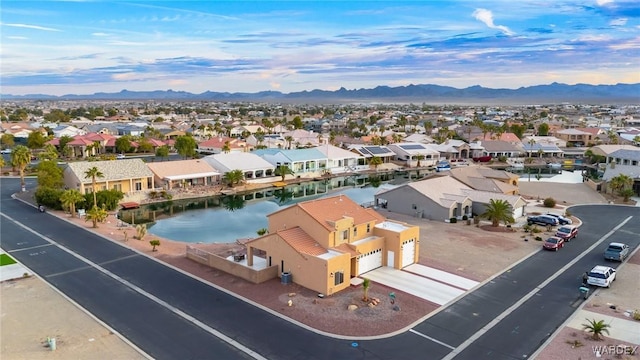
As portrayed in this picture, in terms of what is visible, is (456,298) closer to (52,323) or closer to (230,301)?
(230,301)

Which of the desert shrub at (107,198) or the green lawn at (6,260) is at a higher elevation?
the desert shrub at (107,198)

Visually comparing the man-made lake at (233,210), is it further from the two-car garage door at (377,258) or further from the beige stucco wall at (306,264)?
the two-car garage door at (377,258)

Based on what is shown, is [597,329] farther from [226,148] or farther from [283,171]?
[226,148]

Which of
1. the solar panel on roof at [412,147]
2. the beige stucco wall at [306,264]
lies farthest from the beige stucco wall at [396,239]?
the solar panel on roof at [412,147]

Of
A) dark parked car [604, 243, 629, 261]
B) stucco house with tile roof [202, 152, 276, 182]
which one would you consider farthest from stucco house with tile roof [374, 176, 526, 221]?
stucco house with tile roof [202, 152, 276, 182]

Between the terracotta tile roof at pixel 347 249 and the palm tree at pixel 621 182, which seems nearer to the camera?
the terracotta tile roof at pixel 347 249

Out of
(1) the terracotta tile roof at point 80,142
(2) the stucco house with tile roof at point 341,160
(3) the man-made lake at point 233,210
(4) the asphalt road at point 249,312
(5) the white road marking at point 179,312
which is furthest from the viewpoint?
(1) the terracotta tile roof at point 80,142

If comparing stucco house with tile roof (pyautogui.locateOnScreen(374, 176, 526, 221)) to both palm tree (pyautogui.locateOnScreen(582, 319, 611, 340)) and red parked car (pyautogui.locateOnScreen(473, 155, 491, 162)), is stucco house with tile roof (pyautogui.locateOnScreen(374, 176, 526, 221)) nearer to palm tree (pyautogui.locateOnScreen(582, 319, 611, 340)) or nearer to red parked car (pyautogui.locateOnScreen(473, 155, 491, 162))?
palm tree (pyautogui.locateOnScreen(582, 319, 611, 340))
